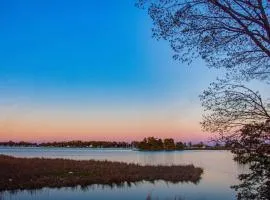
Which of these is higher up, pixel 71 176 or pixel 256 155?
pixel 256 155

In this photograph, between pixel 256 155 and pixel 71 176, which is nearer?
pixel 256 155

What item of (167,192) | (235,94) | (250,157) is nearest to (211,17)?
(235,94)

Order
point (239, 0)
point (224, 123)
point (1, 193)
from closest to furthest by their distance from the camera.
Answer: point (239, 0), point (224, 123), point (1, 193)

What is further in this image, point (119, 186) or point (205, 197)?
point (119, 186)

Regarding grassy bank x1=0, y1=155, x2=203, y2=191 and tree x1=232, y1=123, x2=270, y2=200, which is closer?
tree x1=232, y1=123, x2=270, y2=200

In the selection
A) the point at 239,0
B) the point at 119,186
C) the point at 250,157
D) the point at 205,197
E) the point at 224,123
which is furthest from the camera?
the point at 119,186

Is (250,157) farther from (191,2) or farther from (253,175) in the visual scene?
(191,2)

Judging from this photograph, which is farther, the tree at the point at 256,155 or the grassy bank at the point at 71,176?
the grassy bank at the point at 71,176

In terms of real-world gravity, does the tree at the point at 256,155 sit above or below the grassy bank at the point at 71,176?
above

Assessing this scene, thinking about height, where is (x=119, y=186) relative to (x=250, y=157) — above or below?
below

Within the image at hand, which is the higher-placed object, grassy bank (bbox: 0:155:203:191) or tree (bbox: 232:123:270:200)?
tree (bbox: 232:123:270:200)

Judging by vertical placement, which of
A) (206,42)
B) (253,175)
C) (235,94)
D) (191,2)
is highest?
(191,2)

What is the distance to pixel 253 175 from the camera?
13.5m

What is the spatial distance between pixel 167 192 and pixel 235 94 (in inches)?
1105
